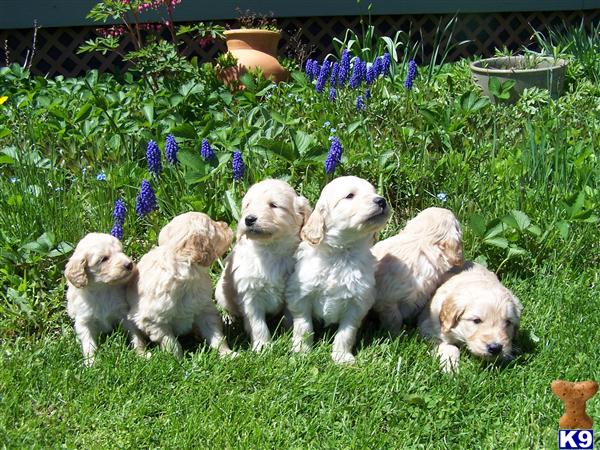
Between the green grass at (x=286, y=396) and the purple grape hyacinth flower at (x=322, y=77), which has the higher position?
the purple grape hyacinth flower at (x=322, y=77)

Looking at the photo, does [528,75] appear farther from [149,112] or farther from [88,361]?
[88,361]

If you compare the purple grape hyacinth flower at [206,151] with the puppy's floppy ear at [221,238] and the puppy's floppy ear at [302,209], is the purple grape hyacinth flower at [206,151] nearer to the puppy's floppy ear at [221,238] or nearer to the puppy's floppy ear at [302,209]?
the puppy's floppy ear at [221,238]

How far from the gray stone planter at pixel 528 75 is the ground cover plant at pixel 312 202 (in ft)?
1.75

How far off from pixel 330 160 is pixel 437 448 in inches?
81.2

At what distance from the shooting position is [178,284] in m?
3.89

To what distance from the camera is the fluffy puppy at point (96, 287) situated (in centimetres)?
386

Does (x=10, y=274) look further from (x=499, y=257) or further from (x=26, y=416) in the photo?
(x=499, y=257)

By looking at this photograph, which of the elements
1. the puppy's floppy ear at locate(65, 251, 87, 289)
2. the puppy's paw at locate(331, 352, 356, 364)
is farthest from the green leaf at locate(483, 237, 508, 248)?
the puppy's floppy ear at locate(65, 251, 87, 289)

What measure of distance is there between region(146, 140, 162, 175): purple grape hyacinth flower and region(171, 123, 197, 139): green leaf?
692 mm

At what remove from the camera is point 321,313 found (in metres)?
4.07

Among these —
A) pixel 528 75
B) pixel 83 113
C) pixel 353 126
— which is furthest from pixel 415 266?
pixel 528 75

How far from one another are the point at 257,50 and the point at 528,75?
3135mm

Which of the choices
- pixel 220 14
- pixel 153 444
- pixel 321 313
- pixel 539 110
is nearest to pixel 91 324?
pixel 153 444

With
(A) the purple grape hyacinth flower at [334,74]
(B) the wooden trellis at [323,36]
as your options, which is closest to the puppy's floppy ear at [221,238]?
(A) the purple grape hyacinth flower at [334,74]
